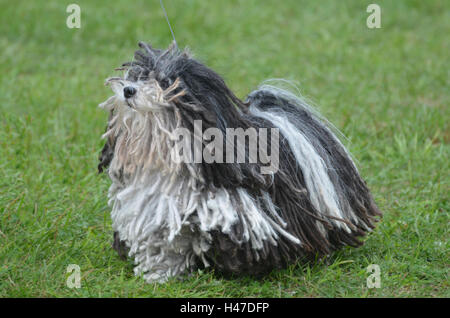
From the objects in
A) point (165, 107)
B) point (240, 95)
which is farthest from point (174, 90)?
point (240, 95)

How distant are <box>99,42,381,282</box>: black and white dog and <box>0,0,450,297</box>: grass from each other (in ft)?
0.69

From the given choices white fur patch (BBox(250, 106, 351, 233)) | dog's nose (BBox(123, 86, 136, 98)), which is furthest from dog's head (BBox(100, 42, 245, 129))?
white fur patch (BBox(250, 106, 351, 233))

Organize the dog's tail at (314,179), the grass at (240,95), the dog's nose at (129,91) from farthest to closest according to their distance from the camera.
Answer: the grass at (240,95) < the dog's tail at (314,179) < the dog's nose at (129,91)

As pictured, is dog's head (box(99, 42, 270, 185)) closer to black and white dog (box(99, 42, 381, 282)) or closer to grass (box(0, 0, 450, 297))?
black and white dog (box(99, 42, 381, 282))

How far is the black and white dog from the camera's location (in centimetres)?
317

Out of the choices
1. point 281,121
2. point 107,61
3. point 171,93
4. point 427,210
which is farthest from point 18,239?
point 107,61

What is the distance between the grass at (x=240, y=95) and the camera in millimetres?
3586

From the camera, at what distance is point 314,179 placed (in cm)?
348

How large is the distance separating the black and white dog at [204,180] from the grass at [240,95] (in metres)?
→ 0.21

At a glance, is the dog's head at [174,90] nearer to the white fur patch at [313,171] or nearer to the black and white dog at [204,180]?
the black and white dog at [204,180]

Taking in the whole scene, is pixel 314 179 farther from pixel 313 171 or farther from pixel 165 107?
pixel 165 107

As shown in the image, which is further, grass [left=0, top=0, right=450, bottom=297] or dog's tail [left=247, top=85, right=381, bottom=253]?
grass [left=0, top=0, right=450, bottom=297]

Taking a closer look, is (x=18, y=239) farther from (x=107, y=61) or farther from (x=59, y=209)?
(x=107, y=61)

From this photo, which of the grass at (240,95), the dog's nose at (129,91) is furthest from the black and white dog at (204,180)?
the grass at (240,95)
